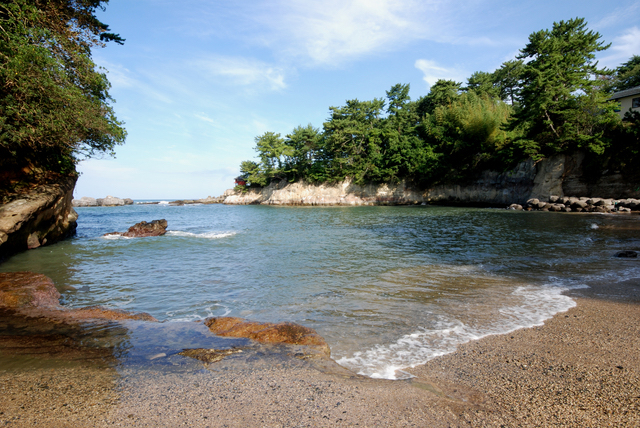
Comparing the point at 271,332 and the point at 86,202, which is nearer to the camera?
the point at 271,332

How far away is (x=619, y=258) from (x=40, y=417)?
1337 centimetres

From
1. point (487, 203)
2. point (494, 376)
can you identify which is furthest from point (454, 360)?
point (487, 203)

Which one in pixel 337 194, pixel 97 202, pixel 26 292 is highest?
pixel 337 194

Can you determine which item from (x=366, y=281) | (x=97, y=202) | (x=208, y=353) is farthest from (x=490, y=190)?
(x=97, y=202)

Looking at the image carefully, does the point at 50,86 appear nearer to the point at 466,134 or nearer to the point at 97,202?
the point at 466,134

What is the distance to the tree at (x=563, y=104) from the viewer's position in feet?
89.3

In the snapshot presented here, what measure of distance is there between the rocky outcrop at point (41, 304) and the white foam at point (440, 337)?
3.96 metres

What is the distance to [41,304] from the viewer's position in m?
5.90

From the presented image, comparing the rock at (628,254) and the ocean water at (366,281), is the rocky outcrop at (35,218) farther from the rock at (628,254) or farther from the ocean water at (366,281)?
the rock at (628,254)

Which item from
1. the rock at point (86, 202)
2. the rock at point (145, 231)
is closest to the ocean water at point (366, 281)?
the rock at point (145, 231)

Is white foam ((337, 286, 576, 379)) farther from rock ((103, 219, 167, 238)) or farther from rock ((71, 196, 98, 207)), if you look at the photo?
rock ((71, 196, 98, 207))

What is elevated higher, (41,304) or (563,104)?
(563,104)

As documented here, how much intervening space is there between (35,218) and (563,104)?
38.9 m

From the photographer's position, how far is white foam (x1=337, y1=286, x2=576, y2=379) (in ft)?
12.2
